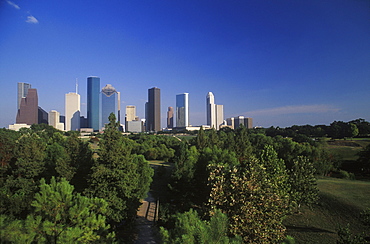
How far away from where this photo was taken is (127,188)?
52.4ft

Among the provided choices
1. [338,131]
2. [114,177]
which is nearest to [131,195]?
[114,177]

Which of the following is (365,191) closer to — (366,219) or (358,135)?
(366,219)

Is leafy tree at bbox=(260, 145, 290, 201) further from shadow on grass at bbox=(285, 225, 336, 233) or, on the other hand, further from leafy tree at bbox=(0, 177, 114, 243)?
leafy tree at bbox=(0, 177, 114, 243)

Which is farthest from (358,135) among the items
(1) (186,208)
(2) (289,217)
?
(1) (186,208)

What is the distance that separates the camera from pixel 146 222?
20812 millimetres

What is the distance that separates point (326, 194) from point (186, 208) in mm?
14583

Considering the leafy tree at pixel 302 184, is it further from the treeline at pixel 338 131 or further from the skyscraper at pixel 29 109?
the skyscraper at pixel 29 109

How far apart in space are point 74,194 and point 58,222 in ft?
5.20

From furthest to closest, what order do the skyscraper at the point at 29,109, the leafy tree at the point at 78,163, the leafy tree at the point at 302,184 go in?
1. the skyscraper at the point at 29,109
2. the leafy tree at the point at 78,163
3. the leafy tree at the point at 302,184

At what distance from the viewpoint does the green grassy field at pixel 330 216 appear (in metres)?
15.7

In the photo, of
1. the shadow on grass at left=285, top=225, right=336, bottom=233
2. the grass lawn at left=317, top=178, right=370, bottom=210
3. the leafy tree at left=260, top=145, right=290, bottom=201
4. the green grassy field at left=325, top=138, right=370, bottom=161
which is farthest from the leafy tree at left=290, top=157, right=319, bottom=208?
the green grassy field at left=325, top=138, right=370, bottom=161

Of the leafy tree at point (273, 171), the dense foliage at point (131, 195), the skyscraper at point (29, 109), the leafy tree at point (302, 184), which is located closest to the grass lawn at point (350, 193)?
the dense foliage at point (131, 195)

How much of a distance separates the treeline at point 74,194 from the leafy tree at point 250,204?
532 cm

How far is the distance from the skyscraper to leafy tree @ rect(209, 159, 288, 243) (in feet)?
731
